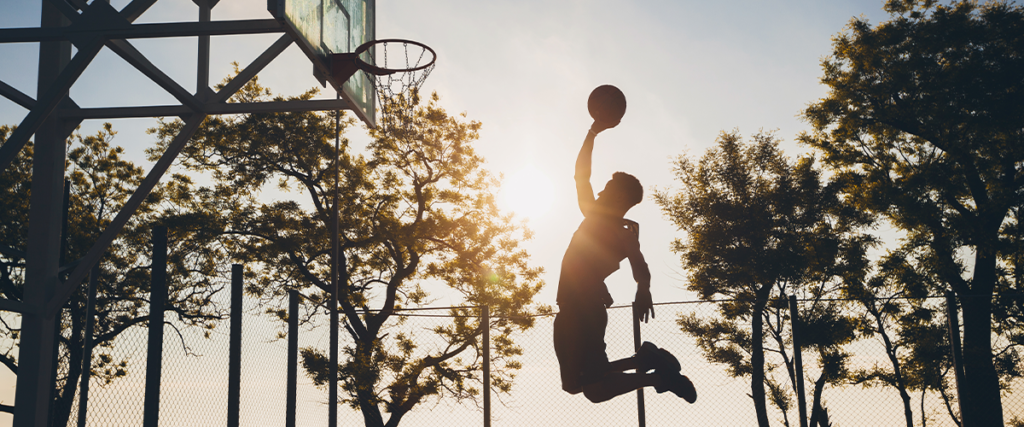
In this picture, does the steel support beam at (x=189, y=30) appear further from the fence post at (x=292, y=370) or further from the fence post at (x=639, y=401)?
the fence post at (x=639, y=401)

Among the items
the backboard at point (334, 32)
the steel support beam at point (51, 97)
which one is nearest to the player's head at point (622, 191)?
the backboard at point (334, 32)

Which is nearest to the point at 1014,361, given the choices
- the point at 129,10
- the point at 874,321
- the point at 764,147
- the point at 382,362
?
the point at 874,321

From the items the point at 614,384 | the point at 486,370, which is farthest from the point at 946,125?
the point at 614,384

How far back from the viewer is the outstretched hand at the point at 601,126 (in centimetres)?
321

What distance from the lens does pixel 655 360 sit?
130 inches

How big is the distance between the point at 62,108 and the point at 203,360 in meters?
3.31

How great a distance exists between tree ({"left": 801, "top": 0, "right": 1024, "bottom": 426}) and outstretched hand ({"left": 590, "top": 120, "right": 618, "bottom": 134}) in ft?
57.1

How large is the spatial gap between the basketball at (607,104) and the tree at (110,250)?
1553 centimetres

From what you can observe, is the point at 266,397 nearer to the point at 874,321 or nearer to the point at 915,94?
the point at 874,321

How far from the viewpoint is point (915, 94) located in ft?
60.0

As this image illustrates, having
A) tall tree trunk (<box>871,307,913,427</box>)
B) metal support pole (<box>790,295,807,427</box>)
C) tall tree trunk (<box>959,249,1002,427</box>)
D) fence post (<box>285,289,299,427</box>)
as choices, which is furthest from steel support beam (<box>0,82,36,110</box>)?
tall tree trunk (<box>871,307,913,427</box>)

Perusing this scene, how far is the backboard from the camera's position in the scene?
19.3 feet

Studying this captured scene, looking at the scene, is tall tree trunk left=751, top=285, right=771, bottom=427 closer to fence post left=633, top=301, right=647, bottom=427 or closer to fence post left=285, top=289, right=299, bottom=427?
fence post left=633, top=301, right=647, bottom=427

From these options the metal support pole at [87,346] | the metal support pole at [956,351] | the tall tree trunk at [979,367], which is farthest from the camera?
the tall tree trunk at [979,367]
